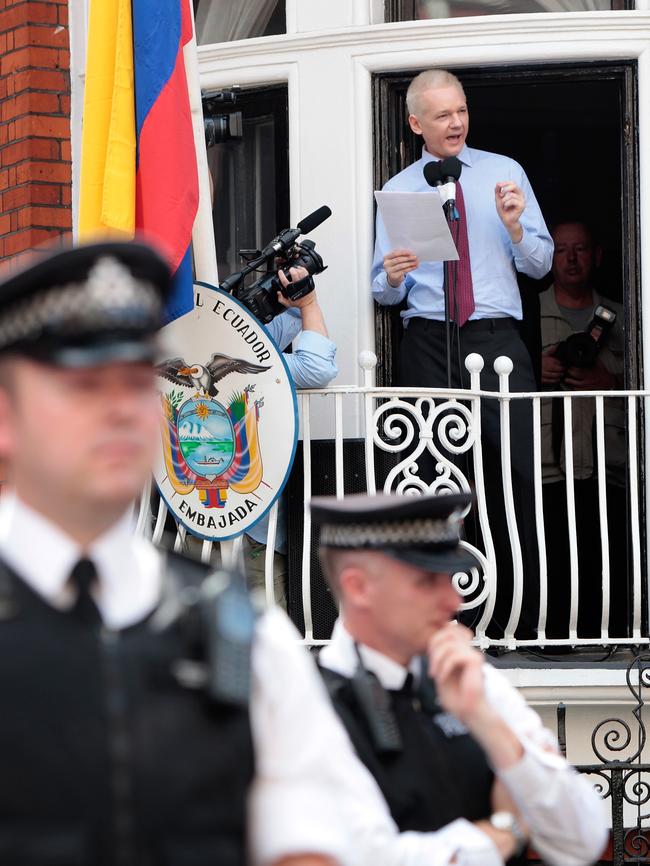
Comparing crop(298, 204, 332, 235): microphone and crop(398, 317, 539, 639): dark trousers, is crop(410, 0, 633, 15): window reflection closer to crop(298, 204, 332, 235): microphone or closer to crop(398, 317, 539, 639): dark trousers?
crop(298, 204, 332, 235): microphone

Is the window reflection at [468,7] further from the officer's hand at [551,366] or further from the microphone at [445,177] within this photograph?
the officer's hand at [551,366]

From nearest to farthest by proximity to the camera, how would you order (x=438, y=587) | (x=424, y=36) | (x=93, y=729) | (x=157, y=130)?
(x=93, y=729) → (x=438, y=587) → (x=157, y=130) → (x=424, y=36)

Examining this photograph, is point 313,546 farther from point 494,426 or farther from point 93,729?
point 93,729

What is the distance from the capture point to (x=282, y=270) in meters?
5.90

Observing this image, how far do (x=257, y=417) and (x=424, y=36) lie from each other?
1.79m

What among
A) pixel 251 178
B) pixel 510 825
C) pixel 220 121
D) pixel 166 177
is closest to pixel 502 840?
pixel 510 825

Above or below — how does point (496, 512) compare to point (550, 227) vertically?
below

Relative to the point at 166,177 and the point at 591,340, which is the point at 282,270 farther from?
the point at 591,340

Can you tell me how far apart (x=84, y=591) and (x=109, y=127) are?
408 centimetres

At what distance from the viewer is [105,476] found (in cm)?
176

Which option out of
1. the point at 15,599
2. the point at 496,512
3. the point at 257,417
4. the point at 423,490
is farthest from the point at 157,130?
the point at 15,599

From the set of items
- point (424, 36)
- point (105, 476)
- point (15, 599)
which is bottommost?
point (15, 599)

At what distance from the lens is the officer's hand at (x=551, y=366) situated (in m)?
7.41

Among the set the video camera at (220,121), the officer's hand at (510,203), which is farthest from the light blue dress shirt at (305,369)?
the video camera at (220,121)
